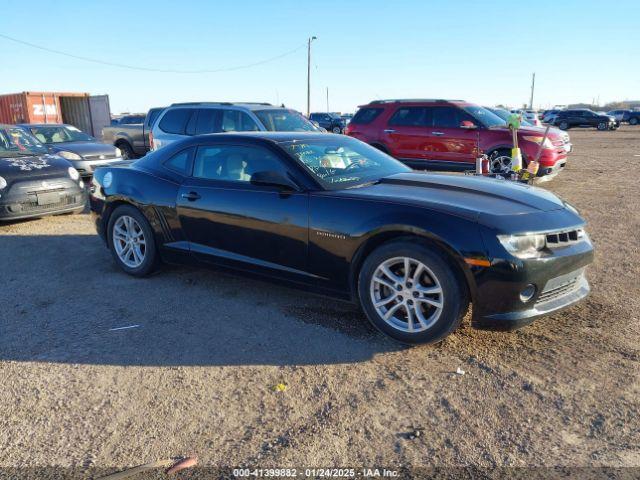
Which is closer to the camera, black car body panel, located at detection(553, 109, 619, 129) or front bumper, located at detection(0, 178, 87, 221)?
front bumper, located at detection(0, 178, 87, 221)

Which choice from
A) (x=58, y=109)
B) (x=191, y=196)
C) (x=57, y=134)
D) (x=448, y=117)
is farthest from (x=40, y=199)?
(x=58, y=109)

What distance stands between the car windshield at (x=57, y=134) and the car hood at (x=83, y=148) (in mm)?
442

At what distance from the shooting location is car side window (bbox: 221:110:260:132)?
31.1ft

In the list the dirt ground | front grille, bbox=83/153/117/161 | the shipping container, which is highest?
the shipping container

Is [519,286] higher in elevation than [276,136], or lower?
lower

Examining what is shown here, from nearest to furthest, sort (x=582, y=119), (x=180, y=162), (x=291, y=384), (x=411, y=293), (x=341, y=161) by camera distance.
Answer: (x=291, y=384), (x=411, y=293), (x=341, y=161), (x=180, y=162), (x=582, y=119)

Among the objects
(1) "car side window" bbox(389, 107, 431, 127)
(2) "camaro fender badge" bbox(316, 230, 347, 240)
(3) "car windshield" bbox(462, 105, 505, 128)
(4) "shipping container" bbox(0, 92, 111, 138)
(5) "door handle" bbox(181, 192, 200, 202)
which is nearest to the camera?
(2) "camaro fender badge" bbox(316, 230, 347, 240)

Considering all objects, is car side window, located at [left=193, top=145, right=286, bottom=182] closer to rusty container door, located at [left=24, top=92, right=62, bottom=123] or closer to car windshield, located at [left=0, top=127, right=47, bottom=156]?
car windshield, located at [left=0, top=127, right=47, bottom=156]

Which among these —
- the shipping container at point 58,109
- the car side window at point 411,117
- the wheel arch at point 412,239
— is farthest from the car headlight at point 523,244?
the shipping container at point 58,109

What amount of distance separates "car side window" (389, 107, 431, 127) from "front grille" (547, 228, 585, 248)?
7.74 m

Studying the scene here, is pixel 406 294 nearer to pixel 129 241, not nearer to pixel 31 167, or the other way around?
pixel 129 241

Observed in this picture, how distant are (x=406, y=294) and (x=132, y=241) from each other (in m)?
3.01

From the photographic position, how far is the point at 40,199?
24.8 feet

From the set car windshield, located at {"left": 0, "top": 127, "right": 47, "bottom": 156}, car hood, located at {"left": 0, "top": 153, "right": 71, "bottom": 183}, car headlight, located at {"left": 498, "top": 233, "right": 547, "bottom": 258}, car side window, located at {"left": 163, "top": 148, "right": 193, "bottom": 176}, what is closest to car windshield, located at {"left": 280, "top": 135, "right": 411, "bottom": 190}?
car side window, located at {"left": 163, "top": 148, "right": 193, "bottom": 176}
